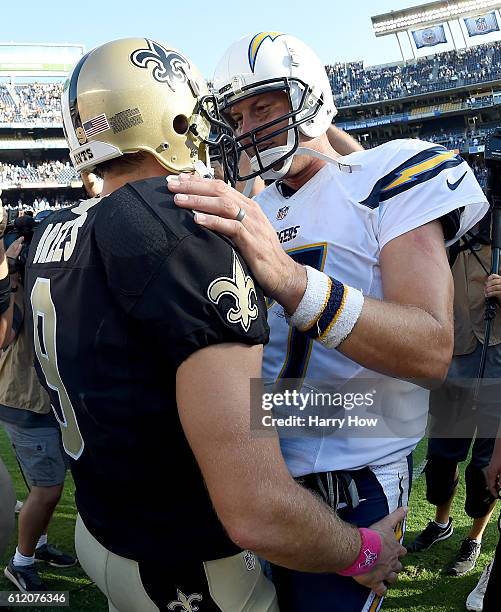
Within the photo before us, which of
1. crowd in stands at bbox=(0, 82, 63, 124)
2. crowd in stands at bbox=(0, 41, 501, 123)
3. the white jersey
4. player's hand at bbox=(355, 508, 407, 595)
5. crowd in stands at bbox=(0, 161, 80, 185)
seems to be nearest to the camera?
player's hand at bbox=(355, 508, 407, 595)

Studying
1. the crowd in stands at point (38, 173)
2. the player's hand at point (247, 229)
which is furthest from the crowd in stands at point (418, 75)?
the player's hand at point (247, 229)

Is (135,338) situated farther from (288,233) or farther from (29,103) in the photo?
(29,103)

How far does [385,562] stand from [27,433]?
2564mm

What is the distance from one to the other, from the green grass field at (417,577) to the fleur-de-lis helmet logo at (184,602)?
7.05 ft

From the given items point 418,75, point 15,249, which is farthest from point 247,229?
point 418,75

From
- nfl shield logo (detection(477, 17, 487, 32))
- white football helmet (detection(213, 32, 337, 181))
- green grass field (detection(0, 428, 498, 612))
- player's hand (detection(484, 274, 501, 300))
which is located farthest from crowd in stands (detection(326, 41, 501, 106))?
white football helmet (detection(213, 32, 337, 181))

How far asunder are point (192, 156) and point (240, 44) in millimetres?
602

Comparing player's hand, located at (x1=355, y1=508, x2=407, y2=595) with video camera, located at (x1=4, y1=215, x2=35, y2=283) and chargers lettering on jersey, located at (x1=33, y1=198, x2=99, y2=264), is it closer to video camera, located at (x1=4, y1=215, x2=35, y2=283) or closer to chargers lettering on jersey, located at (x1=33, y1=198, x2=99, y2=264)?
chargers lettering on jersey, located at (x1=33, y1=198, x2=99, y2=264)

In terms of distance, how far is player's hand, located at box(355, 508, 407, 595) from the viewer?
146 centimetres

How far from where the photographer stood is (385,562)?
147 cm

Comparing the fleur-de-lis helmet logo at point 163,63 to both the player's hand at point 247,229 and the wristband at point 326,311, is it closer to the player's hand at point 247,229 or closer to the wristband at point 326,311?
the player's hand at point 247,229

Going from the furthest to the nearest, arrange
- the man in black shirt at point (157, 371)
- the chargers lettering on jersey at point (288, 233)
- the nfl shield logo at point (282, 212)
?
the nfl shield logo at point (282, 212), the chargers lettering on jersey at point (288, 233), the man in black shirt at point (157, 371)

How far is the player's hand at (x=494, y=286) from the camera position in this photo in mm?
3414

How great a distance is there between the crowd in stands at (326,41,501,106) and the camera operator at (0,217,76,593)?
3206cm
